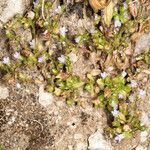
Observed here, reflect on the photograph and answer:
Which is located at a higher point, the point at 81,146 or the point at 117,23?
the point at 117,23

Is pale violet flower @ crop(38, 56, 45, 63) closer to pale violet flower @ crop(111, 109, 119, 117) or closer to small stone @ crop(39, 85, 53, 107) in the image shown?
small stone @ crop(39, 85, 53, 107)

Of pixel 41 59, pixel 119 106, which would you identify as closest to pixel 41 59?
pixel 41 59

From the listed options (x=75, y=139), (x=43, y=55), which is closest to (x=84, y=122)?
(x=75, y=139)

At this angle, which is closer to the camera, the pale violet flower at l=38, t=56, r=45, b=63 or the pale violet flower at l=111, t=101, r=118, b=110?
the pale violet flower at l=111, t=101, r=118, b=110

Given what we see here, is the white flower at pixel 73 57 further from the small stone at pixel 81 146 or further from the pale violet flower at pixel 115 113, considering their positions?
the small stone at pixel 81 146

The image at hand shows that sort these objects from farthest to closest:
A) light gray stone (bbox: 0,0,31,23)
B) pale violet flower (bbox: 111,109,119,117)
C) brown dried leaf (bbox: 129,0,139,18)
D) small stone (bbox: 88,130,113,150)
→ light gray stone (bbox: 0,0,31,23) → brown dried leaf (bbox: 129,0,139,18) → small stone (bbox: 88,130,113,150) → pale violet flower (bbox: 111,109,119,117)

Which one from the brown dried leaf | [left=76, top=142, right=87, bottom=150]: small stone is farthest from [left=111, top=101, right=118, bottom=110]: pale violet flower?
the brown dried leaf

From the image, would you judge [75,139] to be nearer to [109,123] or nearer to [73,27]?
[109,123]

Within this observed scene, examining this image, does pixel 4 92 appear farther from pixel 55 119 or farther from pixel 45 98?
pixel 55 119
